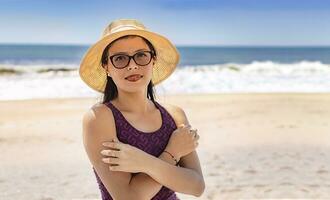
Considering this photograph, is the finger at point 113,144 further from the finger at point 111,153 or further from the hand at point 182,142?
the hand at point 182,142

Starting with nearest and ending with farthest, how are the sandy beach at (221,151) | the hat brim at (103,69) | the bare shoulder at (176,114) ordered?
the hat brim at (103,69), the bare shoulder at (176,114), the sandy beach at (221,151)

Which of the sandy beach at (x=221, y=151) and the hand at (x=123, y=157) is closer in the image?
the hand at (x=123, y=157)

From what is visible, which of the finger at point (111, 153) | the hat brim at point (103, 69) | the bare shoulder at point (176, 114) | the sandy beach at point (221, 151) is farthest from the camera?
the sandy beach at point (221, 151)

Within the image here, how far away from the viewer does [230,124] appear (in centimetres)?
857

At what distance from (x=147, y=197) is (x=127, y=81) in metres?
0.35

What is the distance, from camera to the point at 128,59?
1.59 meters

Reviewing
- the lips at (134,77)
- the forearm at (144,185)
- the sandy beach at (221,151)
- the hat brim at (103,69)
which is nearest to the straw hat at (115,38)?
the hat brim at (103,69)

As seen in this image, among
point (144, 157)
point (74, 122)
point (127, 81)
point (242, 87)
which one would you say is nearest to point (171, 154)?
point (144, 157)

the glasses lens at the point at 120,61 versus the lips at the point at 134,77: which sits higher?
the glasses lens at the point at 120,61

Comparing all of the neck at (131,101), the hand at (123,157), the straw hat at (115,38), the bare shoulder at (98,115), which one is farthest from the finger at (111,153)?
the straw hat at (115,38)

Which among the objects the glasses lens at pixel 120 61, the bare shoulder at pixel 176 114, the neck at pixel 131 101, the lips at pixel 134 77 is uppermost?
the glasses lens at pixel 120 61

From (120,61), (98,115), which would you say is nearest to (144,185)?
(98,115)

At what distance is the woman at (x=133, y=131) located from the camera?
1546 millimetres

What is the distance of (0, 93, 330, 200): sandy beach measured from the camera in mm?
4738
